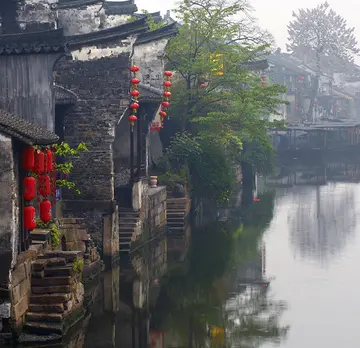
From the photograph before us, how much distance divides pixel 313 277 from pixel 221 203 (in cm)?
1333

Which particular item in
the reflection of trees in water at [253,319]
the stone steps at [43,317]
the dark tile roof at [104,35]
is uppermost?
the dark tile roof at [104,35]

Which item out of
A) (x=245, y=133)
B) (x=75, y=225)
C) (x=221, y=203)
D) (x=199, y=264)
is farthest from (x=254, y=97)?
(x=75, y=225)

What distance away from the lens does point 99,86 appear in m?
27.3

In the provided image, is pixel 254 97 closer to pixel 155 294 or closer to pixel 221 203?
pixel 221 203

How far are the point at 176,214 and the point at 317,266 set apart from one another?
29.3 ft

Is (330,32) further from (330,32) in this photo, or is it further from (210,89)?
(210,89)

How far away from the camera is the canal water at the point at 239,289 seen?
20.4 metres

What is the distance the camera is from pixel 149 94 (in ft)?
105

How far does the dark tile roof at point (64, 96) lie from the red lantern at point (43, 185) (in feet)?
14.9

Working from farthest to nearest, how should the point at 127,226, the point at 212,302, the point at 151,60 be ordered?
the point at 151,60 → the point at 127,226 → the point at 212,302

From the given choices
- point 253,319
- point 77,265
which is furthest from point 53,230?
point 253,319

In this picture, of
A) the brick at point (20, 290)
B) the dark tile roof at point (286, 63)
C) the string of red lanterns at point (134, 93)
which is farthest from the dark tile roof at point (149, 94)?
the dark tile roof at point (286, 63)

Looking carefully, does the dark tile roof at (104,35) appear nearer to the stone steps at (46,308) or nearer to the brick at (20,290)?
the brick at (20,290)

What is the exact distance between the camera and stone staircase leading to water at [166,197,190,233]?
117 ft
